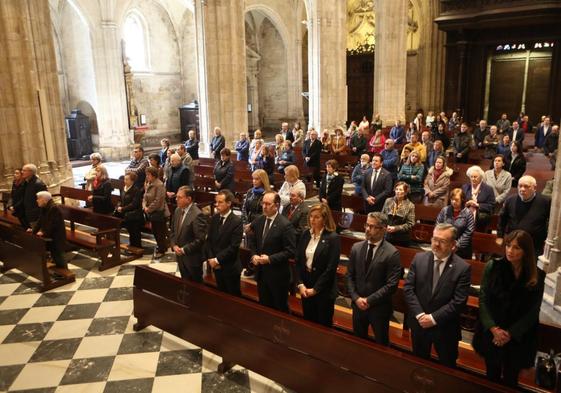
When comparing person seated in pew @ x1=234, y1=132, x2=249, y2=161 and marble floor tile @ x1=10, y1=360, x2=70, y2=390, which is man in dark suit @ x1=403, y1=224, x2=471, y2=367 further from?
person seated in pew @ x1=234, y1=132, x2=249, y2=161

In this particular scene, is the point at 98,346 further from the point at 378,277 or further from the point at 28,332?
the point at 378,277

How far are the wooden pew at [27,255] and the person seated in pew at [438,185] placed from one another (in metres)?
5.55

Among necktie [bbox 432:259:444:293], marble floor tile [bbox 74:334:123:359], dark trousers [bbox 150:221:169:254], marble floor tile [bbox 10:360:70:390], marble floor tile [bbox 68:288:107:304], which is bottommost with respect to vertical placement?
marble floor tile [bbox 10:360:70:390]

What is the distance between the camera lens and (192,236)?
529cm

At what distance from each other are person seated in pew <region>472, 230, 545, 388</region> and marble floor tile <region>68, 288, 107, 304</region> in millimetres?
4823

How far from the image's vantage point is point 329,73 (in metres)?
18.1

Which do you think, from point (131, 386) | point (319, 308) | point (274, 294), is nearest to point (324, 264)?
point (319, 308)

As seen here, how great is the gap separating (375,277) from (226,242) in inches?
67.1

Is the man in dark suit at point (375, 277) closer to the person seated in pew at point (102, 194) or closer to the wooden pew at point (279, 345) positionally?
the wooden pew at point (279, 345)

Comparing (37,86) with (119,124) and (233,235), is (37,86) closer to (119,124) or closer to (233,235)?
(233,235)

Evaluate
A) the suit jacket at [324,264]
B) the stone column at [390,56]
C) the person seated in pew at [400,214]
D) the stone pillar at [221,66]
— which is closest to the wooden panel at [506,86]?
the stone column at [390,56]

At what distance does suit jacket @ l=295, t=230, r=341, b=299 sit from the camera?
161 inches

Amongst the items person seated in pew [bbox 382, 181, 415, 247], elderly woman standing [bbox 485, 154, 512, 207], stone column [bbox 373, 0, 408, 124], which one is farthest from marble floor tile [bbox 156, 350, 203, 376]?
stone column [bbox 373, 0, 408, 124]

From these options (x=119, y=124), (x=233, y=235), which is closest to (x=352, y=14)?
(x=119, y=124)
